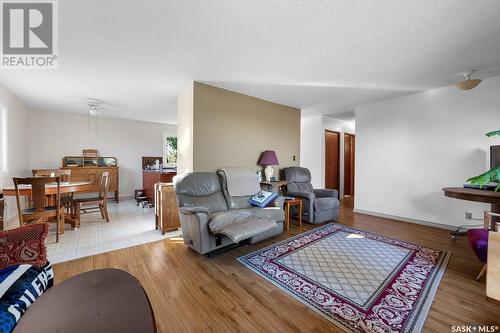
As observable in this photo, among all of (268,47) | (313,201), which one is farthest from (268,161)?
(268,47)

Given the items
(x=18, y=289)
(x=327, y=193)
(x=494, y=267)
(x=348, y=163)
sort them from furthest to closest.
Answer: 1. (x=348, y=163)
2. (x=327, y=193)
3. (x=494, y=267)
4. (x=18, y=289)

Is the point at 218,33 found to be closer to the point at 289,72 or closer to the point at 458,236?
the point at 289,72

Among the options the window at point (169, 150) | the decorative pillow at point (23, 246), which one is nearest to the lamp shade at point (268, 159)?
the decorative pillow at point (23, 246)

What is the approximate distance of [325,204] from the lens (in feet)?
12.1

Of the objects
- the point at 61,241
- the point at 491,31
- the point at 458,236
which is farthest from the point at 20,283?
the point at 458,236

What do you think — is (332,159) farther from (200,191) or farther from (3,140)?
(3,140)

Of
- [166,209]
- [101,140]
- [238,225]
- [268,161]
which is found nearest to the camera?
[238,225]

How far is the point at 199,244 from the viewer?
230 cm

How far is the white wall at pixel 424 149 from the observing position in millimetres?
3137

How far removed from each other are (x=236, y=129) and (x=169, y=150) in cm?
390

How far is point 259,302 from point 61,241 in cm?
300

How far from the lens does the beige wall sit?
127 inches

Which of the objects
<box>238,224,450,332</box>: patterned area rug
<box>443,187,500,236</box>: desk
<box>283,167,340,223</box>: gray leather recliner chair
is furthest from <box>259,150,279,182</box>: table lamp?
<box>443,187,500,236</box>: desk

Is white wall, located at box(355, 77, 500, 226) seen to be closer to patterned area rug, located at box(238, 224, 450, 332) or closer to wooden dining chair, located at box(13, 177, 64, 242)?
patterned area rug, located at box(238, 224, 450, 332)
